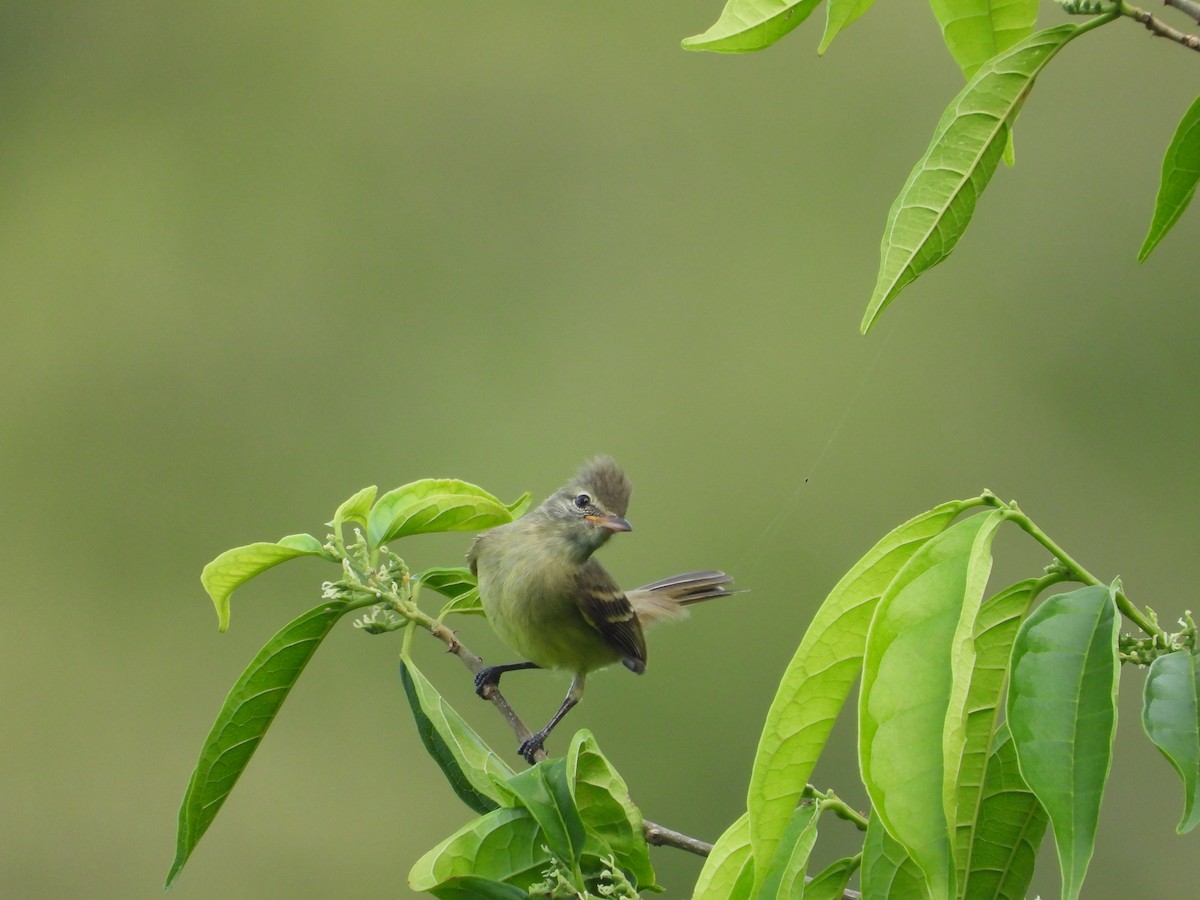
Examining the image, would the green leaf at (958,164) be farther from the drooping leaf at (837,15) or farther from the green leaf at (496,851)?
the green leaf at (496,851)

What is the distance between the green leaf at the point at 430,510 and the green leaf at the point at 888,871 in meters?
0.86

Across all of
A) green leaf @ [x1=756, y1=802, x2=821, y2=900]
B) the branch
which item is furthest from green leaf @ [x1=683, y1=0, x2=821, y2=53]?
green leaf @ [x1=756, y1=802, x2=821, y2=900]

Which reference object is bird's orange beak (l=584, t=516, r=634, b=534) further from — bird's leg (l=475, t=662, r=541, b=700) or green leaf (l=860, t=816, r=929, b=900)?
green leaf (l=860, t=816, r=929, b=900)

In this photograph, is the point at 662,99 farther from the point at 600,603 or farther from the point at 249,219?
the point at 600,603

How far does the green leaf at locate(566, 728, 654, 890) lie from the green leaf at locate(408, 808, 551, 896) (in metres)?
0.06

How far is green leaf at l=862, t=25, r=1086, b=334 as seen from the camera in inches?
45.9

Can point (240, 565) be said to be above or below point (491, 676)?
above

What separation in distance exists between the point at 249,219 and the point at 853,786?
264 inches

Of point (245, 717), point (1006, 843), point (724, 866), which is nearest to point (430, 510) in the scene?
point (245, 717)

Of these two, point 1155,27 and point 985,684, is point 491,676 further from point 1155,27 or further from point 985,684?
point 1155,27

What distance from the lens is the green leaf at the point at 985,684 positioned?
3.73 feet

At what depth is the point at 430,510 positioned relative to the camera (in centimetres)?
186

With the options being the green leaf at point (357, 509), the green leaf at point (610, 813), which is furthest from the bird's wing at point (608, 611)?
the green leaf at point (610, 813)

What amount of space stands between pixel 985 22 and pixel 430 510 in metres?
0.94
